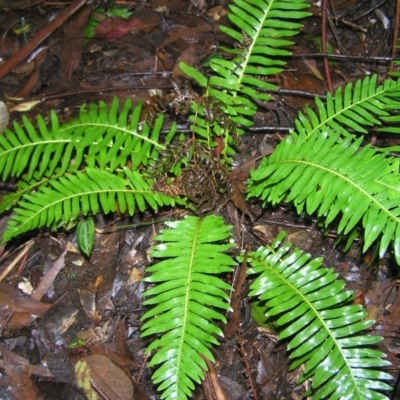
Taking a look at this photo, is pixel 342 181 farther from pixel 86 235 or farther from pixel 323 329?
pixel 86 235

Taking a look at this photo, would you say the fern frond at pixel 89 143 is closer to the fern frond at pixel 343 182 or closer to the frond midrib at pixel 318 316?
the fern frond at pixel 343 182

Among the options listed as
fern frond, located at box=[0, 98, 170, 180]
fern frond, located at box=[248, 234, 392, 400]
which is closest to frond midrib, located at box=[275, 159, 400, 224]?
fern frond, located at box=[248, 234, 392, 400]

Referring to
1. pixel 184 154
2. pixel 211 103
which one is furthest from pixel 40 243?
pixel 211 103

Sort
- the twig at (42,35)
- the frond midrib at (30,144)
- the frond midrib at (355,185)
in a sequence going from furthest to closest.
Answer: the twig at (42,35) < the frond midrib at (30,144) < the frond midrib at (355,185)

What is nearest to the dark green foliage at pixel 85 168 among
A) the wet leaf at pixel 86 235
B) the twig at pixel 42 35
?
the wet leaf at pixel 86 235

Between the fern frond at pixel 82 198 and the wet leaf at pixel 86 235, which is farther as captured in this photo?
the wet leaf at pixel 86 235
